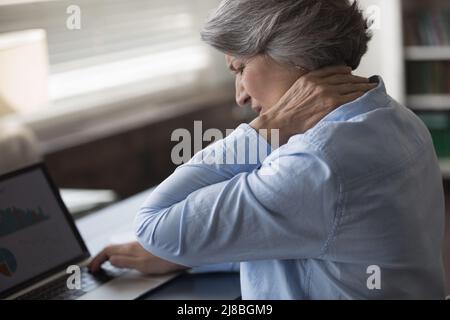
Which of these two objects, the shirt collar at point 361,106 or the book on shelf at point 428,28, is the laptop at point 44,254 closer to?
the shirt collar at point 361,106

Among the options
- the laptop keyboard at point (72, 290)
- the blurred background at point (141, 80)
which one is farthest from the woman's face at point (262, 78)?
the blurred background at point (141, 80)

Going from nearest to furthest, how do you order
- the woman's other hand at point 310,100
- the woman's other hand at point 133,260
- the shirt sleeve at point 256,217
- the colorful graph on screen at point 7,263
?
the shirt sleeve at point 256,217
the woman's other hand at point 310,100
the colorful graph on screen at point 7,263
the woman's other hand at point 133,260

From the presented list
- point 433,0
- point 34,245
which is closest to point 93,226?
point 34,245

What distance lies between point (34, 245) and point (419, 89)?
345cm

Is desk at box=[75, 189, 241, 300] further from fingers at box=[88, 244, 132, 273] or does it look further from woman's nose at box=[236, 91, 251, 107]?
woman's nose at box=[236, 91, 251, 107]

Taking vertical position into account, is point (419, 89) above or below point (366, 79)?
below

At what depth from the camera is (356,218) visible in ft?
3.36

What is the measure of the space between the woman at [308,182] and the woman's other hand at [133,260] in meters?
0.36

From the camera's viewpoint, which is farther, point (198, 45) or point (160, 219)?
point (198, 45)

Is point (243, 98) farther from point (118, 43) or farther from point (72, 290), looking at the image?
point (118, 43)

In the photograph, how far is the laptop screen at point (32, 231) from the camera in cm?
140

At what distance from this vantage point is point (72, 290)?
57.2 inches

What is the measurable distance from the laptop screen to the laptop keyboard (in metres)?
0.03
